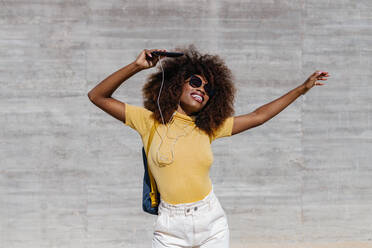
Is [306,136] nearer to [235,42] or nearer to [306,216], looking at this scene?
[306,216]

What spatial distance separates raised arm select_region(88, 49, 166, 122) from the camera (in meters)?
2.85

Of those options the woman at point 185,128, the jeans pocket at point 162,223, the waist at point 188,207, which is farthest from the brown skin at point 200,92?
the jeans pocket at point 162,223

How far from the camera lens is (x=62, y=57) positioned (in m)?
5.20

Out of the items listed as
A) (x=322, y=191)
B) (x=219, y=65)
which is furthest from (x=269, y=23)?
(x=219, y=65)

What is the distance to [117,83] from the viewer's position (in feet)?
9.55

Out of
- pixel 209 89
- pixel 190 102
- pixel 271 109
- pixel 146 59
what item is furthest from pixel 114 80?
pixel 271 109

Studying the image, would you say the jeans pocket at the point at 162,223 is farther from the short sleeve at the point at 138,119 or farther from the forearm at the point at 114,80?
the forearm at the point at 114,80

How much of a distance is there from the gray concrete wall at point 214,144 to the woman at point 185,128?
213 centimetres

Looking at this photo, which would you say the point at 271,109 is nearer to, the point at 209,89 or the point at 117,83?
the point at 209,89

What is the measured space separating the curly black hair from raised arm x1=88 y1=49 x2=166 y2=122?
0.71 feet

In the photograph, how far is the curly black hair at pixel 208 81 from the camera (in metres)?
3.04

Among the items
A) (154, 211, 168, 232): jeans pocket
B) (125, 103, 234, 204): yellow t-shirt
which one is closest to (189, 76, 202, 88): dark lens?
(125, 103, 234, 204): yellow t-shirt

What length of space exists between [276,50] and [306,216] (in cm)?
164

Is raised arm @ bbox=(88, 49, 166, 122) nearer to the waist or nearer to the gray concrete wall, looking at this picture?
the waist
